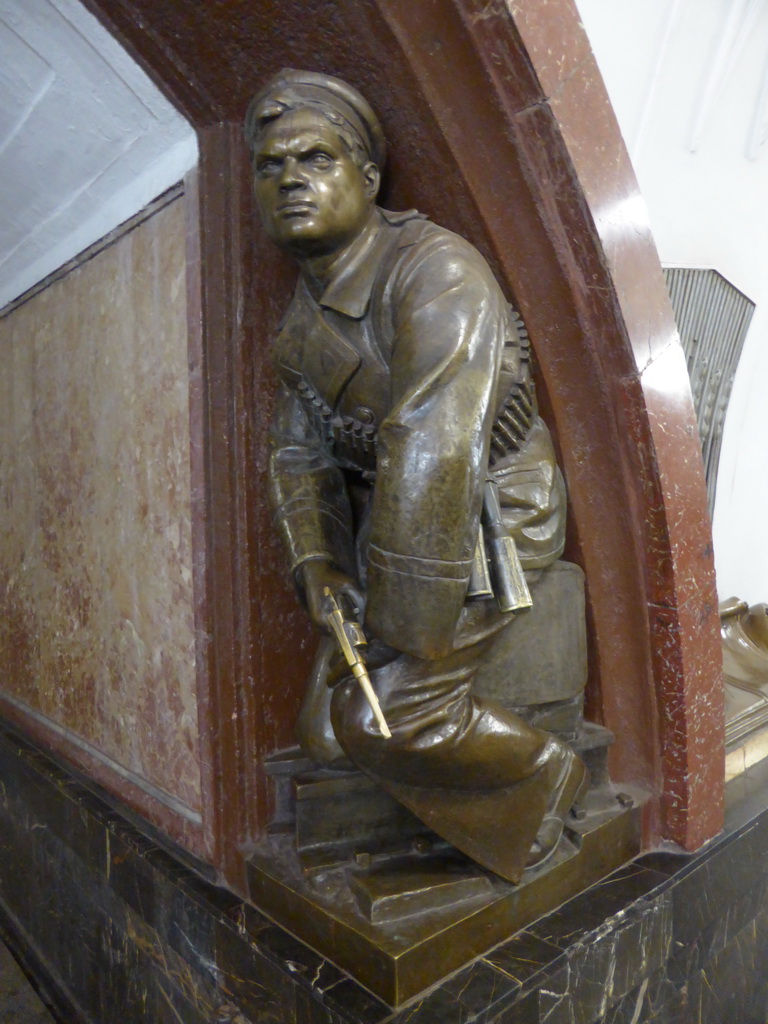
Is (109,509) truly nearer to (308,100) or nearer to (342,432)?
(342,432)

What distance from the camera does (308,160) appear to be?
125 cm

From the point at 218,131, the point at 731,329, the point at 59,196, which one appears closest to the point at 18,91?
the point at 59,196

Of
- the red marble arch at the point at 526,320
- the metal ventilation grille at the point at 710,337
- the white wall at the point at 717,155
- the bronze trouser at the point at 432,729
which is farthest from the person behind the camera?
the metal ventilation grille at the point at 710,337

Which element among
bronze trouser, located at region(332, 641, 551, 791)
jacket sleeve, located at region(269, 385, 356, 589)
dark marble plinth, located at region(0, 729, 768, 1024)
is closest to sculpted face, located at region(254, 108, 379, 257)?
jacket sleeve, located at region(269, 385, 356, 589)

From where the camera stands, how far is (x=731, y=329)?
9.10 feet

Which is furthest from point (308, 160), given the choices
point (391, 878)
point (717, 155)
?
point (717, 155)

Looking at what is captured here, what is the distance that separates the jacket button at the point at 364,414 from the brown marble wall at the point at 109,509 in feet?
1.33

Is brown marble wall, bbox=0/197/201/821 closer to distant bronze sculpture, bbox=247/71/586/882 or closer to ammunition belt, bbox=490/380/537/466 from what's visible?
distant bronze sculpture, bbox=247/71/586/882

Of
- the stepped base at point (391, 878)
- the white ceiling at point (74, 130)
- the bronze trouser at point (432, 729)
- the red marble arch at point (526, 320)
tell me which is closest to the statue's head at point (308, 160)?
the red marble arch at point (526, 320)

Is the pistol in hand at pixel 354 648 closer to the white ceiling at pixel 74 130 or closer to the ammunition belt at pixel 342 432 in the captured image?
the ammunition belt at pixel 342 432

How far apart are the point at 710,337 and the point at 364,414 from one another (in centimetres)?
183

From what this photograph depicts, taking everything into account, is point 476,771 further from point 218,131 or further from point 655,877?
point 218,131

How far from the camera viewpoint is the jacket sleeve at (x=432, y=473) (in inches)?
44.0

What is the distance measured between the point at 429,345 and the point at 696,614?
0.85 meters
